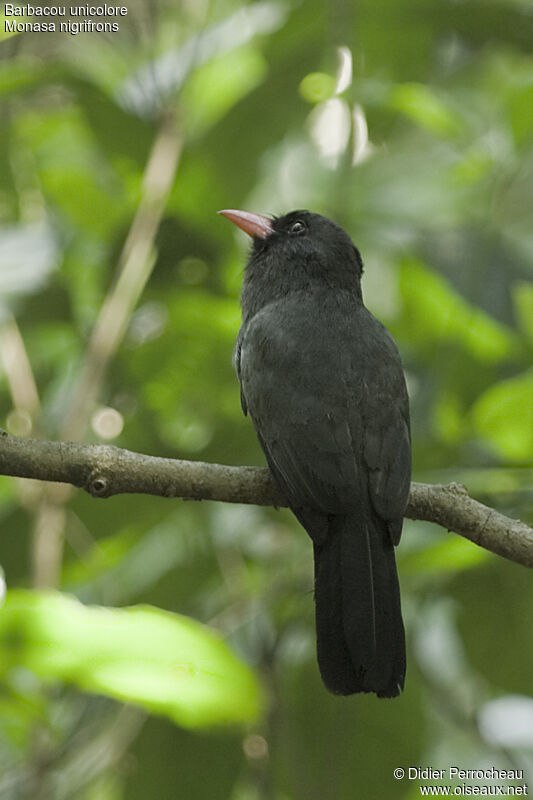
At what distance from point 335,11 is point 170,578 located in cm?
211

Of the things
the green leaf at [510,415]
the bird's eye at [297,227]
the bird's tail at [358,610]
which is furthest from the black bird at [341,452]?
the bird's eye at [297,227]

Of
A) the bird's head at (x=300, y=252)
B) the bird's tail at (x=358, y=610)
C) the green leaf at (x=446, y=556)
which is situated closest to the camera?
the bird's tail at (x=358, y=610)

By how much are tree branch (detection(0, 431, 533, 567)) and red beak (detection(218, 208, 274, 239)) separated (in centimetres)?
127

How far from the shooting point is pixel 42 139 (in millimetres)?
3900

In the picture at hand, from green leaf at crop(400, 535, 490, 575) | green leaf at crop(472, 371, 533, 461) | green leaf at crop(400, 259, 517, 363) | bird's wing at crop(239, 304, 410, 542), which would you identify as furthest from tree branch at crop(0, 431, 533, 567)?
green leaf at crop(400, 259, 517, 363)

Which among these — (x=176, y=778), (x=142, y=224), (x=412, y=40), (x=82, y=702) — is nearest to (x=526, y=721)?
(x=176, y=778)

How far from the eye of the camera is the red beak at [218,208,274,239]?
3.40 meters

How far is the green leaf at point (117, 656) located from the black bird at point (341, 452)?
30 cm

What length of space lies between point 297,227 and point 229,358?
0.55m

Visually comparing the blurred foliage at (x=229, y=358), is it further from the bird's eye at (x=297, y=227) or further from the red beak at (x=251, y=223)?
the bird's eye at (x=297, y=227)

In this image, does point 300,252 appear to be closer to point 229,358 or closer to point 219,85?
point 229,358

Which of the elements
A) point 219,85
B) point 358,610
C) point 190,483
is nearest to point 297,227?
point 219,85

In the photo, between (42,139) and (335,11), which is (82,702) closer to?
(42,139)

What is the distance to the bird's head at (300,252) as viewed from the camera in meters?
3.24
